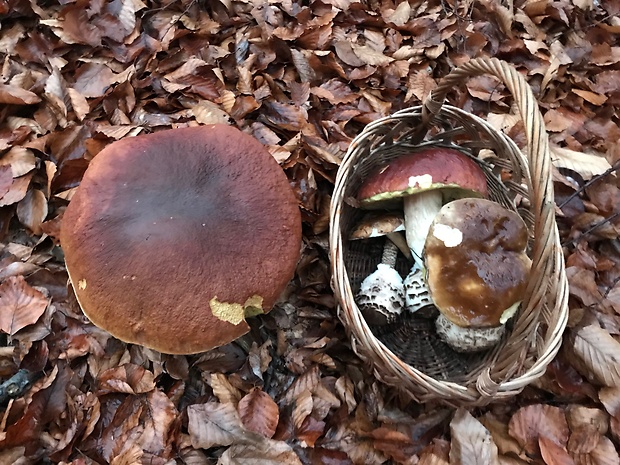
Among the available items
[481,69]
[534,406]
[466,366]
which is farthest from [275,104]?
[534,406]

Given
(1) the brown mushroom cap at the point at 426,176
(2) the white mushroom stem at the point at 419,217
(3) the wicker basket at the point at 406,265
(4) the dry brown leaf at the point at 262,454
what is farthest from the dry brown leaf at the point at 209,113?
(4) the dry brown leaf at the point at 262,454

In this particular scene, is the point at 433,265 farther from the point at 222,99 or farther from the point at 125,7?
the point at 125,7

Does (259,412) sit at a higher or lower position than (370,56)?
lower

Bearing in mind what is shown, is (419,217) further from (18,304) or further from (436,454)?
(18,304)

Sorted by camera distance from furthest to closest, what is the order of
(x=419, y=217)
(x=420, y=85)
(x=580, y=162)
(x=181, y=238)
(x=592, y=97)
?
(x=592, y=97), (x=420, y=85), (x=580, y=162), (x=419, y=217), (x=181, y=238)

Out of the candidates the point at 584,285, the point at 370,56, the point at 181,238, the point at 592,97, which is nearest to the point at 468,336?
the point at 584,285

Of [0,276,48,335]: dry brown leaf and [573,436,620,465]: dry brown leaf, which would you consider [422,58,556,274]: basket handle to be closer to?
[573,436,620,465]: dry brown leaf
